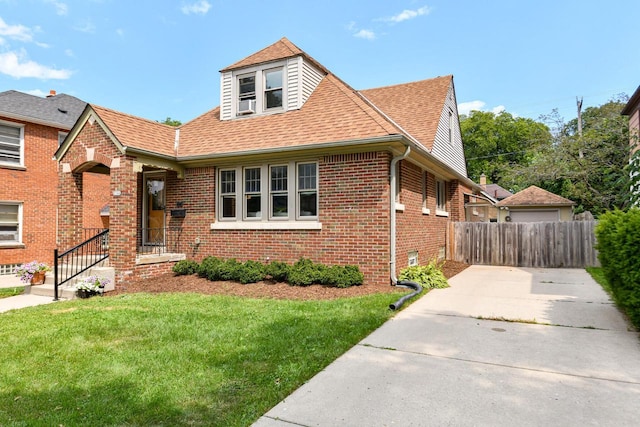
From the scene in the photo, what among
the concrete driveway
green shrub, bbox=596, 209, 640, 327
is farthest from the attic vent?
green shrub, bbox=596, 209, 640, 327

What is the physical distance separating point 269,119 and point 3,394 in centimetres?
903

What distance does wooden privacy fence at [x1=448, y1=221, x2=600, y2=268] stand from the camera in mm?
12844

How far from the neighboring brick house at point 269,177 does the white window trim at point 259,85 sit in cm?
4

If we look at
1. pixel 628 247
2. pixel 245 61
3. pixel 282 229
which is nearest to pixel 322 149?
pixel 282 229

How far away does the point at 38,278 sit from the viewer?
34.6 ft

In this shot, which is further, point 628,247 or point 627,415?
point 628,247

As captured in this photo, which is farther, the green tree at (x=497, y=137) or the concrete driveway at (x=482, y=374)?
the green tree at (x=497, y=137)

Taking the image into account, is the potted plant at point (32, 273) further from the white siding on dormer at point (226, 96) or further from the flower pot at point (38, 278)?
the white siding on dormer at point (226, 96)

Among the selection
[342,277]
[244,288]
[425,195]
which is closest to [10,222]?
[244,288]

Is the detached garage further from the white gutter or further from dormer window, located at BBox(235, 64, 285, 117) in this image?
dormer window, located at BBox(235, 64, 285, 117)

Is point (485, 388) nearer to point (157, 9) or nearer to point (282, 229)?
point (282, 229)

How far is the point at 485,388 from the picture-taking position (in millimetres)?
3547

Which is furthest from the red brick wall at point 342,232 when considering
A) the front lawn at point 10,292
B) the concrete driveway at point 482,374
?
the front lawn at point 10,292

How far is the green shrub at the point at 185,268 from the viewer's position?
34.4 ft
